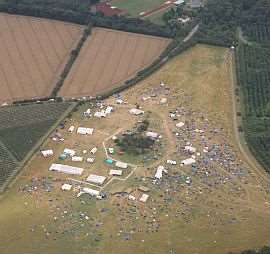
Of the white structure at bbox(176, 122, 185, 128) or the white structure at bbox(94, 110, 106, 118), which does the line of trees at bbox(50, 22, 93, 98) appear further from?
the white structure at bbox(176, 122, 185, 128)

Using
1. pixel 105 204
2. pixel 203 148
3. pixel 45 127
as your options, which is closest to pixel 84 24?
pixel 45 127

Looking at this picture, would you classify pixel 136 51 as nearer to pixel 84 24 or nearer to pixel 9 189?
pixel 84 24

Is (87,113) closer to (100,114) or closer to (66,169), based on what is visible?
(100,114)

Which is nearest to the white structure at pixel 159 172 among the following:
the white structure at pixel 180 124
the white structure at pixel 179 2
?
the white structure at pixel 180 124

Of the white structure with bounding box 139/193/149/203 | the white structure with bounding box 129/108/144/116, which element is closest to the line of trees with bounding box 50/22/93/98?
the white structure with bounding box 129/108/144/116

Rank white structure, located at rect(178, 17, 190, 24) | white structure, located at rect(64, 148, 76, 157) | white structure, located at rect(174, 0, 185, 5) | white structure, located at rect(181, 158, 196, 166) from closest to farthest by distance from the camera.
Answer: white structure, located at rect(181, 158, 196, 166)
white structure, located at rect(64, 148, 76, 157)
white structure, located at rect(178, 17, 190, 24)
white structure, located at rect(174, 0, 185, 5)

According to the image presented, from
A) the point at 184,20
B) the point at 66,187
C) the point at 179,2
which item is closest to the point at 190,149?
the point at 66,187

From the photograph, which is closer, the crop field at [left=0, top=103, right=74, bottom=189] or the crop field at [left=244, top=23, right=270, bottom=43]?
the crop field at [left=0, top=103, right=74, bottom=189]
